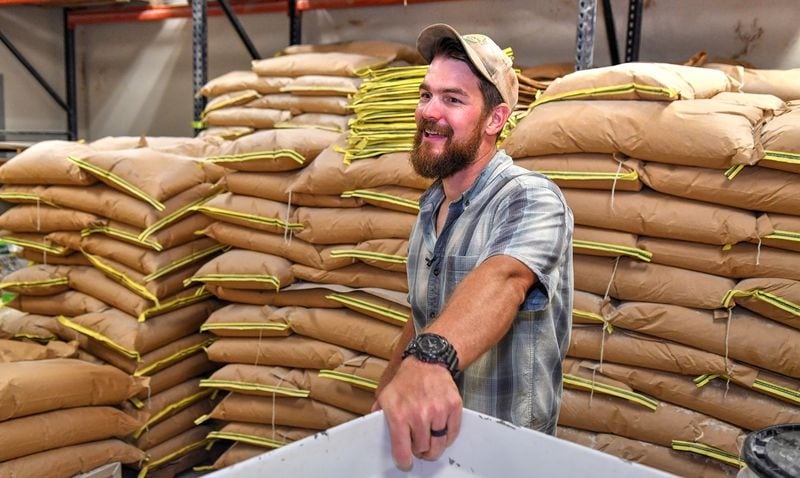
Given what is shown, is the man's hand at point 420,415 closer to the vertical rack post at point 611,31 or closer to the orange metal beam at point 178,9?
the vertical rack post at point 611,31

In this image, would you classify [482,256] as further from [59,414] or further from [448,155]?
[59,414]

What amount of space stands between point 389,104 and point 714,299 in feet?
4.82

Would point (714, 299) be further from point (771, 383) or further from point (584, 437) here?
point (584, 437)

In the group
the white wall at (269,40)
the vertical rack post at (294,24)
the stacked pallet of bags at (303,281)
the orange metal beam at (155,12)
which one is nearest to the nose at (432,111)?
the stacked pallet of bags at (303,281)

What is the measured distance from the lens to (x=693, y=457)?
2.31m

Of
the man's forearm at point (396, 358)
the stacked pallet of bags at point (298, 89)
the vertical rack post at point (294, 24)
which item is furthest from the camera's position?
the vertical rack post at point (294, 24)

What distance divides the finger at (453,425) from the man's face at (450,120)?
821 mm

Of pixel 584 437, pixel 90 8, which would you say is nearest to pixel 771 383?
pixel 584 437

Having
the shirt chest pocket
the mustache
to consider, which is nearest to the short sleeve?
the shirt chest pocket

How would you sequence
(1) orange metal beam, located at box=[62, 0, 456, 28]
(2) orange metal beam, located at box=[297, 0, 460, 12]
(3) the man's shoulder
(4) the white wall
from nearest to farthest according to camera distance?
(3) the man's shoulder < (4) the white wall < (2) orange metal beam, located at box=[297, 0, 460, 12] < (1) orange metal beam, located at box=[62, 0, 456, 28]

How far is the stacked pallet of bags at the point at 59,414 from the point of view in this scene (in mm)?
2650

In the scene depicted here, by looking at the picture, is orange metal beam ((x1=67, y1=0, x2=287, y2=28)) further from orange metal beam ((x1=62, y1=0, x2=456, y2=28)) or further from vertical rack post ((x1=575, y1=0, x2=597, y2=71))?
vertical rack post ((x1=575, y1=0, x2=597, y2=71))

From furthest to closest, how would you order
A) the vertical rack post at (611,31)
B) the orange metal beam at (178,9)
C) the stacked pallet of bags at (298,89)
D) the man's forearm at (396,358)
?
the orange metal beam at (178,9) → the stacked pallet of bags at (298,89) → the vertical rack post at (611,31) → the man's forearm at (396,358)

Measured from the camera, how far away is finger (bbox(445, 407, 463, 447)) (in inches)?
38.5
